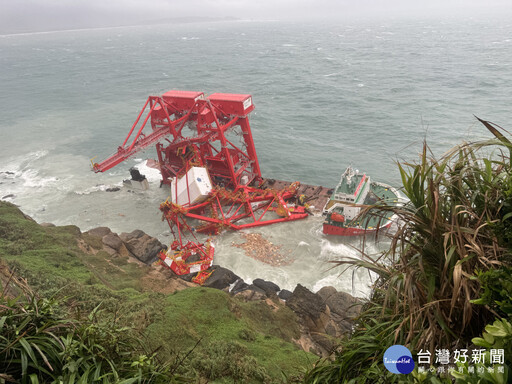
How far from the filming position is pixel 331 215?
78.5 ft

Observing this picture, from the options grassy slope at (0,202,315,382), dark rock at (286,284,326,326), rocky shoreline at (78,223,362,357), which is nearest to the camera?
grassy slope at (0,202,315,382)

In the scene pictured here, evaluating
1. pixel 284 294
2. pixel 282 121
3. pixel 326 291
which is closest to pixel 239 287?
pixel 284 294

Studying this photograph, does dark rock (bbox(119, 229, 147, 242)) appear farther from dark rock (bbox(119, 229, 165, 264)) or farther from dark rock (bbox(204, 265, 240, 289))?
dark rock (bbox(204, 265, 240, 289))

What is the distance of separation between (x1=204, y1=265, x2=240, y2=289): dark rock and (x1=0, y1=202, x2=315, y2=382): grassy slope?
12.3ft

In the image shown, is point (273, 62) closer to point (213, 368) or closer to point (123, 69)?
point (123, 69)

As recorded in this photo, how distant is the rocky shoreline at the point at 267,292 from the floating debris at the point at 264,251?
2732 mm

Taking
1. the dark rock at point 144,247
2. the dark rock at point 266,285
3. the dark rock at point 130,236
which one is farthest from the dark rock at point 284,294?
the dark rock at point 130,236

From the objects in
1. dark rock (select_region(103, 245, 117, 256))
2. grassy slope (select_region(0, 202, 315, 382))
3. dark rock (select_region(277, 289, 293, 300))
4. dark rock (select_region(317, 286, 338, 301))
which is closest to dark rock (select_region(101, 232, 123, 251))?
dark rock (select_region(103, 245, 117, 256))

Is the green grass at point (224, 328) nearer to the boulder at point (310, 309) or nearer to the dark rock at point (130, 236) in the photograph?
the boulder at point (310, 309)

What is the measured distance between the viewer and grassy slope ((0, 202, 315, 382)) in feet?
31.3

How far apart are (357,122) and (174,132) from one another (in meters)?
26.1

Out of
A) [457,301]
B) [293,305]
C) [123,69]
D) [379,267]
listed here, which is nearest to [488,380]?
[457,301]

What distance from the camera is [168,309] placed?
11.2m

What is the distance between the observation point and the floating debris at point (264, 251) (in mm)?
23016
